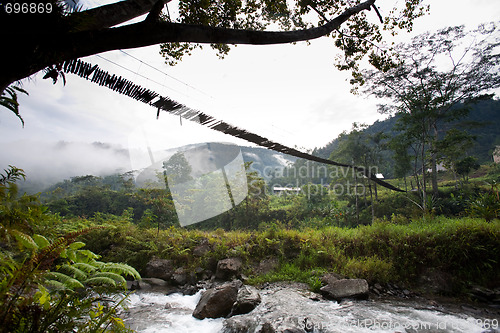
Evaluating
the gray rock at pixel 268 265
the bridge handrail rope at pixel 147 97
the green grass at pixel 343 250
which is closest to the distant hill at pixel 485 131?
the green grass at pixel 343 250

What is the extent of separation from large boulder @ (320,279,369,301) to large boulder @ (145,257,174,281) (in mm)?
3514

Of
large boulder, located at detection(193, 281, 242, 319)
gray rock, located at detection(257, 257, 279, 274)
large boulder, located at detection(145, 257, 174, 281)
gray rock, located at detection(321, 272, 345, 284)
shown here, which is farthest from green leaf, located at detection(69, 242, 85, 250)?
gray rock, located at detection(321, 272, 345, 284)

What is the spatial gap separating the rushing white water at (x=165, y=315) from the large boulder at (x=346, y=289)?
2.05m

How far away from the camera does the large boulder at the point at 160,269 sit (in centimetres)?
527

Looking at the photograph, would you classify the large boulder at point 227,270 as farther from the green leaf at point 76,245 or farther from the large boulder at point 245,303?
the green leaf at point 76,245

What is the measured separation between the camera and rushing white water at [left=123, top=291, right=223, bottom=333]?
320 centimetres

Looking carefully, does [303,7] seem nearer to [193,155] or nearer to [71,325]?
[71,325]

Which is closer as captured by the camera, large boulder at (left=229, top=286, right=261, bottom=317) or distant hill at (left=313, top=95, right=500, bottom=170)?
large boulder at (left=229, top=286, right=261, bottom=317)

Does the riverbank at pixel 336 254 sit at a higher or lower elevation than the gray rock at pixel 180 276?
higher

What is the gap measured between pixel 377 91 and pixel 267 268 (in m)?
12.9

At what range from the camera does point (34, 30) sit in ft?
3.56

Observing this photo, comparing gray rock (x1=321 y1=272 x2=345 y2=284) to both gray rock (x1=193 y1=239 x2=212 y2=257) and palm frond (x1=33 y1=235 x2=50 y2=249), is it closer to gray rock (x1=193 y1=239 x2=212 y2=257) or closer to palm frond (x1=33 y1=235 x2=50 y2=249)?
gray rock (x1=193 y1=239 x2=212 y2=257)

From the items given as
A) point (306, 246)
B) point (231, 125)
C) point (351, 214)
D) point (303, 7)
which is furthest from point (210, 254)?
point (351, 214)

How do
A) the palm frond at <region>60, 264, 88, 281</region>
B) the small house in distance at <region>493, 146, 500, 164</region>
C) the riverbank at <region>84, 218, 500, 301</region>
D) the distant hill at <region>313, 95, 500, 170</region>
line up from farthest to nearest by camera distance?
the distant hill at <region>313, 95, 500, 170</region>
the small house in distance at <region>493, 146, 500, 164</region>
the riverbank at <region>84, 218, 500, 301</region>
the palm frond at <region>60, 264, 88, 281</region>
